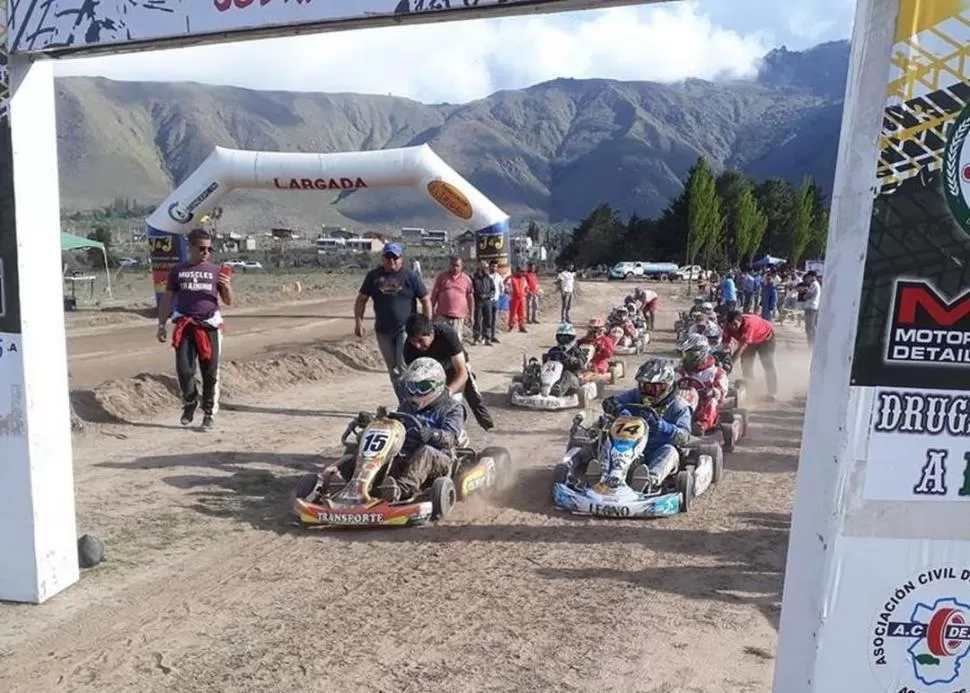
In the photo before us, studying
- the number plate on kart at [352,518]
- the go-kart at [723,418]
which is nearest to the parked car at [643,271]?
the go-kart at [723,418]

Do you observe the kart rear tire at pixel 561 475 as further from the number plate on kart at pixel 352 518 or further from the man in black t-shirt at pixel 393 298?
the man in black t-shirt at pixel 393 298

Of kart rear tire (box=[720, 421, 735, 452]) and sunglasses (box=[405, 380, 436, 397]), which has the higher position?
sunglasses (box=[405, 380, 436, 397])

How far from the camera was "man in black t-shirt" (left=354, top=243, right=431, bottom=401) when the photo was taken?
31.6ft

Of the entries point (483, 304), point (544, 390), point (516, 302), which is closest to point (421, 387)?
point (544, 390)

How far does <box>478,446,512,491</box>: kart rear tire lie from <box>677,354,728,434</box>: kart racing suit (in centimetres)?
Answer: 240

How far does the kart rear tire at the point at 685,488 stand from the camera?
7.14 meters

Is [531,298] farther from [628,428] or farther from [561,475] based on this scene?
[561,475]

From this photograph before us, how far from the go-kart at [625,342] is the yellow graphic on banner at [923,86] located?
600 inches

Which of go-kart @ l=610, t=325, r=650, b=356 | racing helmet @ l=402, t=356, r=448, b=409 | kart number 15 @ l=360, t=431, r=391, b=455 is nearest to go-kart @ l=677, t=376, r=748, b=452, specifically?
racing helmet @ l=402, t=356, r=448, b=409

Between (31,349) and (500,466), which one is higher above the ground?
(31,349)

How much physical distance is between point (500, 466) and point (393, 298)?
2647 millimetres

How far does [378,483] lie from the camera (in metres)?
6.97

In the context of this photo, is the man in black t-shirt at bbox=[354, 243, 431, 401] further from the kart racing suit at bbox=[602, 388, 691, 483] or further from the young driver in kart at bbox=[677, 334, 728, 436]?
the young driver in kart at bbox=[677, 334, 728, 436]

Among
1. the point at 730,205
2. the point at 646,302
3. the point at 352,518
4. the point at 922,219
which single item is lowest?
the point at 352,518
